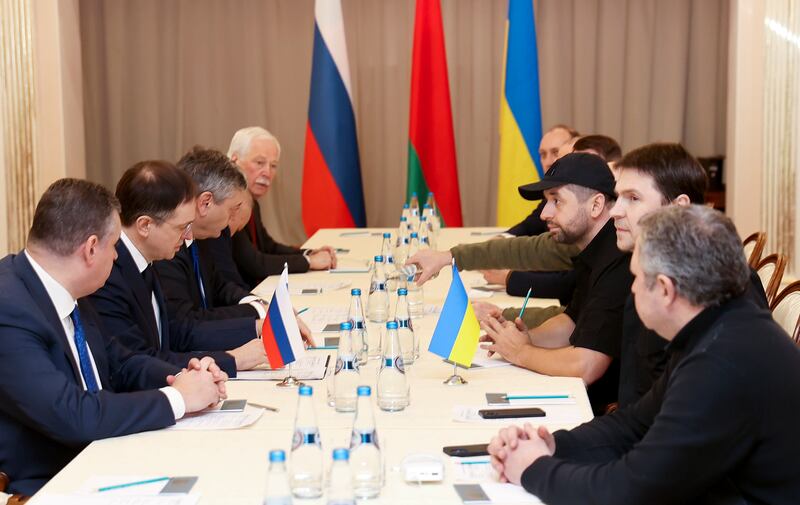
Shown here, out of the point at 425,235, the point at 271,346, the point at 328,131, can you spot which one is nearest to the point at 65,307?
the point at 271,346

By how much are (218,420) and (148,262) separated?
0.90 metres

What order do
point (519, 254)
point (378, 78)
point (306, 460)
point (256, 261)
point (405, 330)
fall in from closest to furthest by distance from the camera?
1. point (306, 460)
2. point (405, 330)
3. point (519, 254)
4. point (256, 261)
5. point (378, 78)

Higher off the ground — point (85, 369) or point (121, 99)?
point (121, 99)

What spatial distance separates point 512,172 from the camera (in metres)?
7.63

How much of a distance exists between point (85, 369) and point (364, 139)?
23.9 feet

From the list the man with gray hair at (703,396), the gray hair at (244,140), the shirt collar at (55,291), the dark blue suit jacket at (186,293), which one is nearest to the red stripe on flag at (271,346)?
the shirt collar at (55,291)

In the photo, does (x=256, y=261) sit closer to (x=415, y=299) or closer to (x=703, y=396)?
(x=415, y=299)

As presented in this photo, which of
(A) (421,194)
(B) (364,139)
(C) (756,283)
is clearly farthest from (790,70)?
(C) (756,283)

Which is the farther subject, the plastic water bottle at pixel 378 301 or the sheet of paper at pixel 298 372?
the plastic water bottle at pixel 378 301

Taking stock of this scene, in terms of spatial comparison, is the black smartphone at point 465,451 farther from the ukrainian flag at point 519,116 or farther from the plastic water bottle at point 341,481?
the ukrainian flag at point 519,116

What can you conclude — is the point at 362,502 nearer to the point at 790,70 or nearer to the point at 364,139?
the point at 790,70

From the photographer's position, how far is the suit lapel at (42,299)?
2.46 meters

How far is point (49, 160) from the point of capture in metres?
7.48

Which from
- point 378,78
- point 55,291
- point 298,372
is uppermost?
point 378,78
